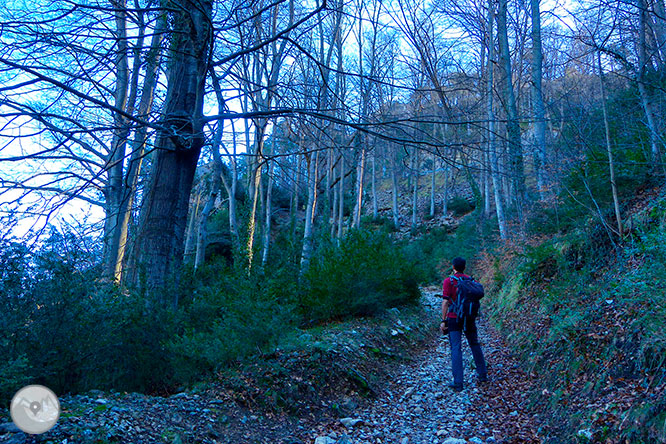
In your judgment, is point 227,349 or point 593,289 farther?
point 593,289

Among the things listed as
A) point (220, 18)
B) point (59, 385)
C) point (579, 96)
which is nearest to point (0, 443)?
point (59, 385)

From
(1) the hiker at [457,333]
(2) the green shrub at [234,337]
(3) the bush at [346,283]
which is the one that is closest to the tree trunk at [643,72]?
(1) the hiker at [457,333]

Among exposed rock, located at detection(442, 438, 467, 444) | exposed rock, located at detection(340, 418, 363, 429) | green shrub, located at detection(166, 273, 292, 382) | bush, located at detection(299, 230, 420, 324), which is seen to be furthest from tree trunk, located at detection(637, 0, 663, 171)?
green shrub, located at detection(166, 273, 292, 382)

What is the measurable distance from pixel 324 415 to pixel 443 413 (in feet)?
4.33

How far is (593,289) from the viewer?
5660mm

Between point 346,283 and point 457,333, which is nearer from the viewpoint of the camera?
point 457,333

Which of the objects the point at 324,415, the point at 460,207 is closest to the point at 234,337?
the point at 324,415

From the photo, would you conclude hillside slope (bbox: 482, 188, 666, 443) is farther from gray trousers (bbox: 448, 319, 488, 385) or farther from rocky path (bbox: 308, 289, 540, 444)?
gray trousers (bbox: 448, 319, 488, 385)

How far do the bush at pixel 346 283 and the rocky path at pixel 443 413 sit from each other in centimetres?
165

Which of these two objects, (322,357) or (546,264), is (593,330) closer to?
(322,357)

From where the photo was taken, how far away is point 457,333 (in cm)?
532

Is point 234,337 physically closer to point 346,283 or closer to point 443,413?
point 443,413

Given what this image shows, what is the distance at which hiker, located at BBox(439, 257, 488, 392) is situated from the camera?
517 centimetres

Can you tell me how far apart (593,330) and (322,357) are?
3.01 m
